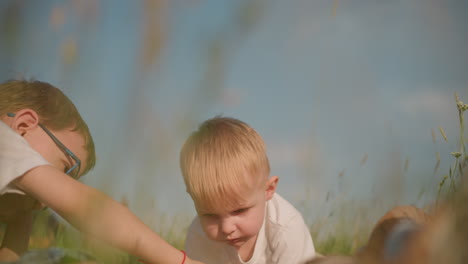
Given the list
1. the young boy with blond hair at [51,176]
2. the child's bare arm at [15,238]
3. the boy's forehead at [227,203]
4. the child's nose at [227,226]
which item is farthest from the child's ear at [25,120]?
the child's nose at [227,226]

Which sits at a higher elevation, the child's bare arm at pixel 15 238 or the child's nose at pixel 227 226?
the child's nose at pixel 227 226

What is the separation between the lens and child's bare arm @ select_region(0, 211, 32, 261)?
2.20 meters

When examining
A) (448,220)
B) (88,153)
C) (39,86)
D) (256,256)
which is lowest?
(256,256)

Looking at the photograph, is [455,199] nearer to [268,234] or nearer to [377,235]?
[377,235]

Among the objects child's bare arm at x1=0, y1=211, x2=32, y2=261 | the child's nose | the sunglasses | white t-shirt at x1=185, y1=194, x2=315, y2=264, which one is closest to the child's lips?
the child's nose

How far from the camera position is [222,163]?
2223 millimetres

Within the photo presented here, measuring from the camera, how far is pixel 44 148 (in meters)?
1.93

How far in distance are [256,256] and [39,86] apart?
4.87 feet

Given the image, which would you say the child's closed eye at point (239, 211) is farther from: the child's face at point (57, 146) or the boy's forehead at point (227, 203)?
the child's face at point (57, 146)

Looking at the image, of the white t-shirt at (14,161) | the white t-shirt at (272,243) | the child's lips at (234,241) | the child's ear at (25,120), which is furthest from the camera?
the white t-shirt at (272,243)

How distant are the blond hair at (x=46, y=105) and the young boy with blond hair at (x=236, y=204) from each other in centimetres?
57

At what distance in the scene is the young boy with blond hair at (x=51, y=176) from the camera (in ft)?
3.66

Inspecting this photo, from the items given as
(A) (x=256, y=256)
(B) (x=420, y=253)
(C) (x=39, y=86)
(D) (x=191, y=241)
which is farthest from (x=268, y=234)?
(B) (x=420, y=253)

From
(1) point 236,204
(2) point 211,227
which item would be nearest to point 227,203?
(1) point 236,204
